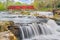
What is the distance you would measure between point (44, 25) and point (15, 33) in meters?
0.45

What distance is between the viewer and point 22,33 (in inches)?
117

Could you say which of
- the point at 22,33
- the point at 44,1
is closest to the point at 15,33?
the point at 22,33

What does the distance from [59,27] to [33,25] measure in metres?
0.38

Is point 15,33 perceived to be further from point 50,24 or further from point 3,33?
point 50,24

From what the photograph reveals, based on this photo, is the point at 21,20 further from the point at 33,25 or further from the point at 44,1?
the point at 44,1

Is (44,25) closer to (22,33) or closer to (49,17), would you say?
(49,17)

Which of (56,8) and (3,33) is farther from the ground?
(56,8)

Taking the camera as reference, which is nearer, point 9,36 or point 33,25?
point 9,36

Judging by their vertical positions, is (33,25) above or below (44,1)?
below

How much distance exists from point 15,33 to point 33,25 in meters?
0.29

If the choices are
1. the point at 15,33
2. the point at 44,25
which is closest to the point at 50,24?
the point at 44,25

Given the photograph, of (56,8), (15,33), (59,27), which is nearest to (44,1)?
(56,8)

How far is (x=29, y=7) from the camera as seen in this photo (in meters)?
3.03

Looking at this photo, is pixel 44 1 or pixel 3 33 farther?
pixel 44 1
